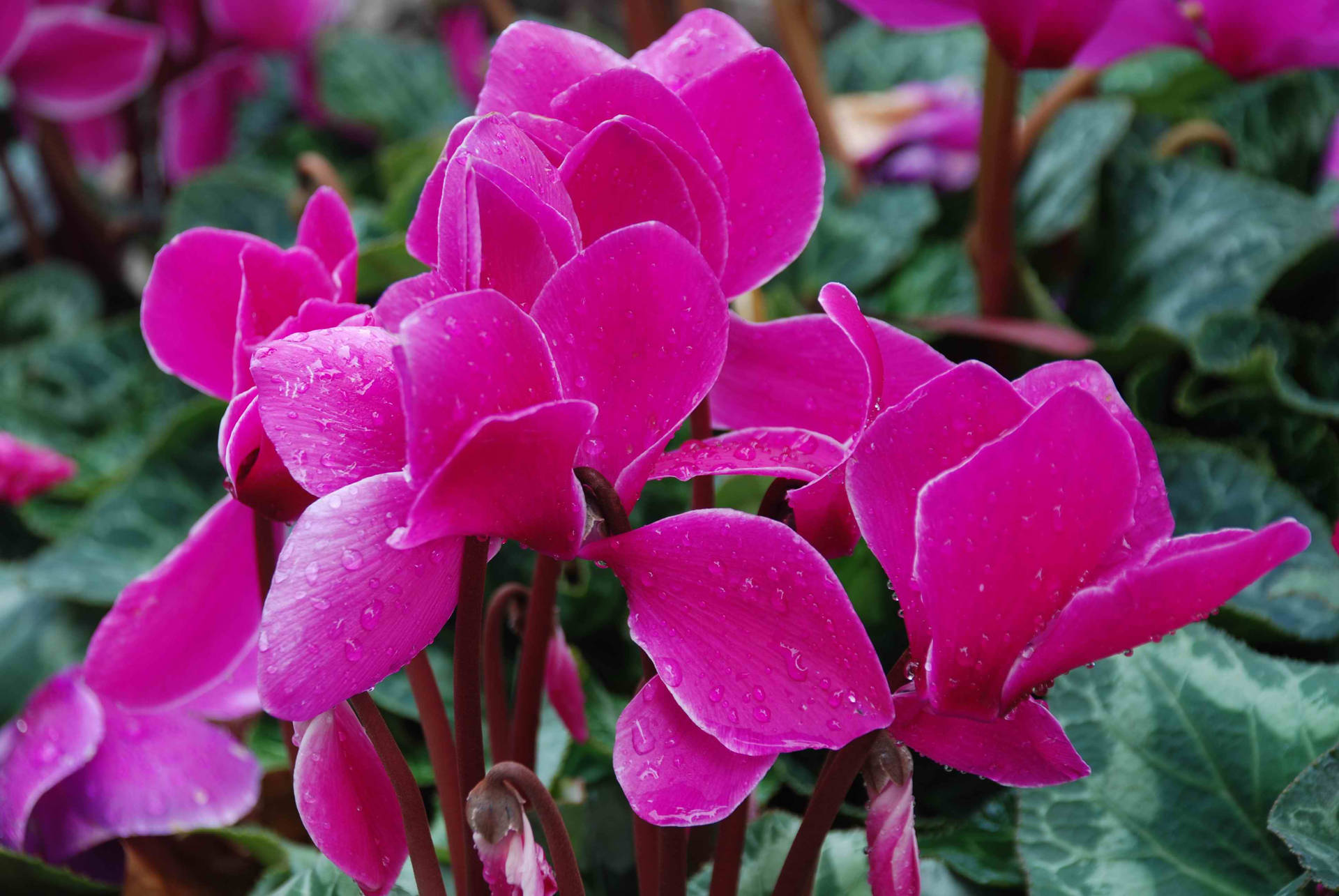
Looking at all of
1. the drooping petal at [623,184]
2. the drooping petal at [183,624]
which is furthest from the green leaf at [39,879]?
the drooping petal at [623,184]

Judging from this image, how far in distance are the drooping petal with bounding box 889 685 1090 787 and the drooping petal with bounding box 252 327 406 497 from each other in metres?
0.17

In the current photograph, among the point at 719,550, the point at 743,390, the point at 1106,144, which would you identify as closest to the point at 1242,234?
the point at 1106,144

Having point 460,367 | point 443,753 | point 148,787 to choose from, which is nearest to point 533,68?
point 460,367

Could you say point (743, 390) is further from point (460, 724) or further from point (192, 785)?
point (192, 785)

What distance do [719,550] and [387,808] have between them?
0.15 metres

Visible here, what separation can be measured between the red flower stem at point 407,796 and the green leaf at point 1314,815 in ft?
1.05

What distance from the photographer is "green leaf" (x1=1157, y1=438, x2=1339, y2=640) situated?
0.70 metres

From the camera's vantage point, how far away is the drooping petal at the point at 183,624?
0.43 metres

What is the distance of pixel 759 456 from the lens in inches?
14.0

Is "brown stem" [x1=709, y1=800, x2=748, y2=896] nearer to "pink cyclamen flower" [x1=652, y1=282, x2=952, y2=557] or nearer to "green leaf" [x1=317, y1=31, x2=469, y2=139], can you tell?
"pink cyclamen flower" [x1=652, y1=282, x2=952, y2=557]

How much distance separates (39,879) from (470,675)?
1.50 feet

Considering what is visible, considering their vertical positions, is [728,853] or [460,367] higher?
[460,367]

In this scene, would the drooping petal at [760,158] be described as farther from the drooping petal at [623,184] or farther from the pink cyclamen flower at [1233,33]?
the pink cyclamen flower at [1233,33]

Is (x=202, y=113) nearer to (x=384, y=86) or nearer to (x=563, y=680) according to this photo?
(x=384, y=86)
